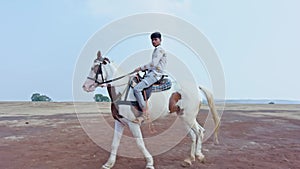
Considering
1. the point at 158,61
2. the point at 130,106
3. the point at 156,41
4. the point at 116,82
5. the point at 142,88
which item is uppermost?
the point at 156,41

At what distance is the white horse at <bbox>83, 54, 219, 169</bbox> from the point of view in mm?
5746

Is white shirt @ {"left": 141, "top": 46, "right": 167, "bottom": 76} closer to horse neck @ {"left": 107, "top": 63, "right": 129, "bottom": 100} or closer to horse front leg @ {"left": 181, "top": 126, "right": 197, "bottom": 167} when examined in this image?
horse neck @ {"left": 107, "top": 63, "right": 129, "bottom": 100}

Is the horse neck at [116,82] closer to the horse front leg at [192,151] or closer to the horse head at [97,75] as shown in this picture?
the horse head at [97,75]

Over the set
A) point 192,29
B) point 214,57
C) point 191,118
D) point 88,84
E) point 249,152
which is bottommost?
point 249,152

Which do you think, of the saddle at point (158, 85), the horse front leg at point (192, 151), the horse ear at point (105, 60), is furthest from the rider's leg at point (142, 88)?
the horse front leg at point (192, 151)

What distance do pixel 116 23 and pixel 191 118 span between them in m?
2.57

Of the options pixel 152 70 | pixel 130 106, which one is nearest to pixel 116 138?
pixel 130 106

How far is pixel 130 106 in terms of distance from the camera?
572cm

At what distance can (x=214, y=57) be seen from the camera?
6586 mm

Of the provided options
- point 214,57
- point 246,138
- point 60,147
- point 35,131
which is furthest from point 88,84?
point 35,131

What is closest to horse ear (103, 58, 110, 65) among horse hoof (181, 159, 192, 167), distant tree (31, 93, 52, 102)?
horse hoof (181, 159, 192, 167)

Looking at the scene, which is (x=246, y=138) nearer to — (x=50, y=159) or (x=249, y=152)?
(x=249, y=152)

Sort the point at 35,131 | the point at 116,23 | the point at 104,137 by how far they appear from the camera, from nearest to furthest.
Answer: the point at 116,23 → the point at 104,137 → the point at 35,131

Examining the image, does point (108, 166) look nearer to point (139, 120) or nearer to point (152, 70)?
point (139, 120)
